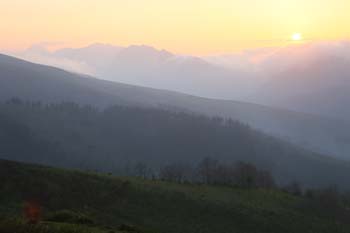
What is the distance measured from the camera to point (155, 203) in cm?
6019

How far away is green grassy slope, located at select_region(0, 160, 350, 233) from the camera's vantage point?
174ft

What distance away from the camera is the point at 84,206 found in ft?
175

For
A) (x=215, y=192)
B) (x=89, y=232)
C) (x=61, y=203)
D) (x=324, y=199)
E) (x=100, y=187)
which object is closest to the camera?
(x=89, y=232)

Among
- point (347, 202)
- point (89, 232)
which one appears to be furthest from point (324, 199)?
point (89, 232)

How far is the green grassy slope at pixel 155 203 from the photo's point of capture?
52969 millimetres

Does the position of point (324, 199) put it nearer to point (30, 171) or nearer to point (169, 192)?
point (169, 192)

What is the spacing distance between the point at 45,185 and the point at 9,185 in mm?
4207

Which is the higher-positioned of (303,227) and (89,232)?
(89,232)

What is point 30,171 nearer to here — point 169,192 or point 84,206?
point 84,206

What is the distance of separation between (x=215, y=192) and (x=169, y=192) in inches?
304

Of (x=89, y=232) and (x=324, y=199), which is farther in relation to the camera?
(x=324, y=199)

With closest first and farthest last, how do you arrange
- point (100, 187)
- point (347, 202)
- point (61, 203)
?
1. point (61, 203)
2. point (100, 187)
3. point (347, 202)

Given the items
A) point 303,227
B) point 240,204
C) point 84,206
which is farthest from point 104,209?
point 303,227

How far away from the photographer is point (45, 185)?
2256 inches
